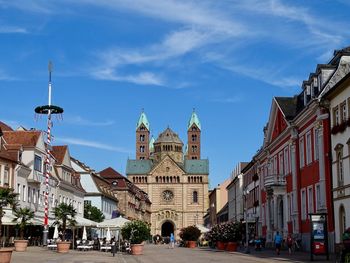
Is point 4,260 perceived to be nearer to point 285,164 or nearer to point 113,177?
point 285,164

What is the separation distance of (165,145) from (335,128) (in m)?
144

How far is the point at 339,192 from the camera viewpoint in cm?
3869

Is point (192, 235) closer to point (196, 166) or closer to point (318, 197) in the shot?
point (318, 197)

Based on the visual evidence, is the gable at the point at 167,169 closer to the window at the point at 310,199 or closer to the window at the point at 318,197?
the window at the point at 310,199

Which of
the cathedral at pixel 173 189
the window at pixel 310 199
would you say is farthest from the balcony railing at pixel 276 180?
the cathedral at pixel 173 189

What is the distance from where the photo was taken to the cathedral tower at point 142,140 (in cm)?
19525

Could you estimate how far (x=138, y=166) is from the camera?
176 metres

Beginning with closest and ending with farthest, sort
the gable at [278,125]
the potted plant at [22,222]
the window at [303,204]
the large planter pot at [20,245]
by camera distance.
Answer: the large planter pot at [20,245], the potted plant at [22,222], the window at [303,204], the gable at [278,125]

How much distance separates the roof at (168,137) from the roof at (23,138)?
12317 centimetres

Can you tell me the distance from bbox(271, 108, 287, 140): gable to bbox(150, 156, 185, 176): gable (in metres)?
106

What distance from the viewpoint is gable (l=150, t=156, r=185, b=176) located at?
545ft

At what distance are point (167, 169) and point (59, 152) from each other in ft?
318

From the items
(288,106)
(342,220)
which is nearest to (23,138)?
(288,106)

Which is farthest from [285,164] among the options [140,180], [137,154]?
[137,154]
